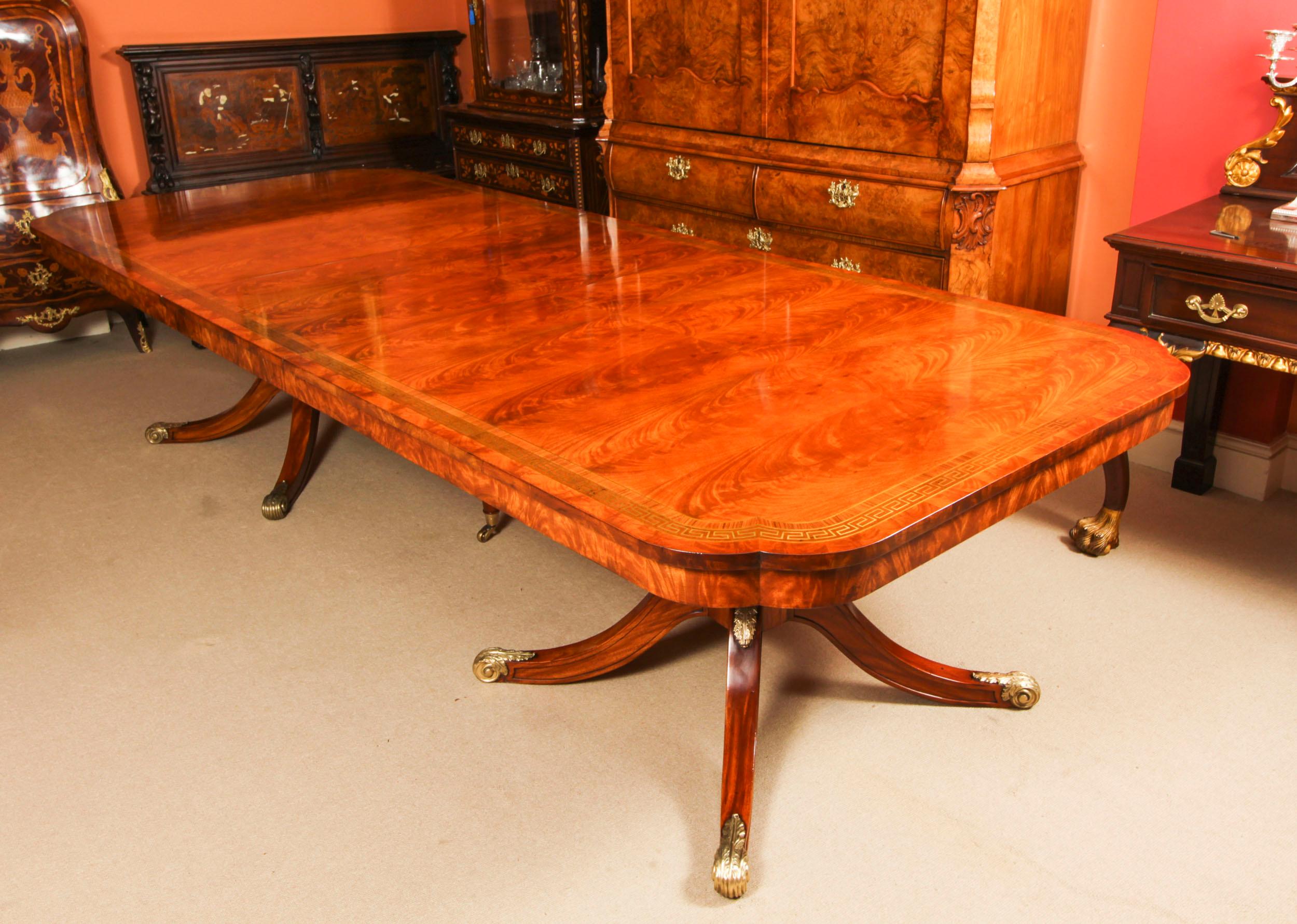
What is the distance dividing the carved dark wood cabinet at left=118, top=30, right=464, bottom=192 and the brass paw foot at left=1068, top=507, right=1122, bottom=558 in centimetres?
333

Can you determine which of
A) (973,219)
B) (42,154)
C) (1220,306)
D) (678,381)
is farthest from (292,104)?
(1220,306)

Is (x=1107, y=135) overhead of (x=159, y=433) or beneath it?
overhead

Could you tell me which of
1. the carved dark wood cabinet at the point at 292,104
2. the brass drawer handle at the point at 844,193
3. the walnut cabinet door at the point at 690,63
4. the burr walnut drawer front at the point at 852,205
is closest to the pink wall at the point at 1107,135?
the burr walnut drawer front at the point at 852,205

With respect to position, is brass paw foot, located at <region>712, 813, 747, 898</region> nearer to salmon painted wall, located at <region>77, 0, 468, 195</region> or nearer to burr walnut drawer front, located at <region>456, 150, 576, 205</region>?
burr walnut drawer front, located at <region>456, 150, 576, 205</region>

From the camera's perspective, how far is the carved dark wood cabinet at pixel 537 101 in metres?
4.01

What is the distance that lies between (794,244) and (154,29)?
2.98 m

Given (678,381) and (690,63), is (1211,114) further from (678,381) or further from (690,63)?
(678,381)

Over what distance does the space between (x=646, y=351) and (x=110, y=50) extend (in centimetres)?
361

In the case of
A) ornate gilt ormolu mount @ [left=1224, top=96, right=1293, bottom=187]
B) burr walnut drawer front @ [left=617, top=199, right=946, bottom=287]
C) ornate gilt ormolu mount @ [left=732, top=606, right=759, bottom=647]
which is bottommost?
ornate gilt ormolu mount @ [left=732, top=606, right=759, bottom=647]

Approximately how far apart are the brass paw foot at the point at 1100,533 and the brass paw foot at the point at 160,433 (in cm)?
Result: 263

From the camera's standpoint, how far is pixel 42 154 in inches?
159

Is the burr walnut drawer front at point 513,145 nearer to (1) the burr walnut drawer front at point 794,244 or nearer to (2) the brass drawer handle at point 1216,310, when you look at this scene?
(1) the burr walnut drawer front at point 794,244

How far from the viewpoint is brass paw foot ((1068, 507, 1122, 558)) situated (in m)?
2.52

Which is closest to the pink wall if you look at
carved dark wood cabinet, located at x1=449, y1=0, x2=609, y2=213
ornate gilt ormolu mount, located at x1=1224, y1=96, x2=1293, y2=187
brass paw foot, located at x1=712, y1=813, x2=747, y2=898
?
ornate gilt ormolu mount, located at x1=1224, y1=96, x2=1293, y2=187
